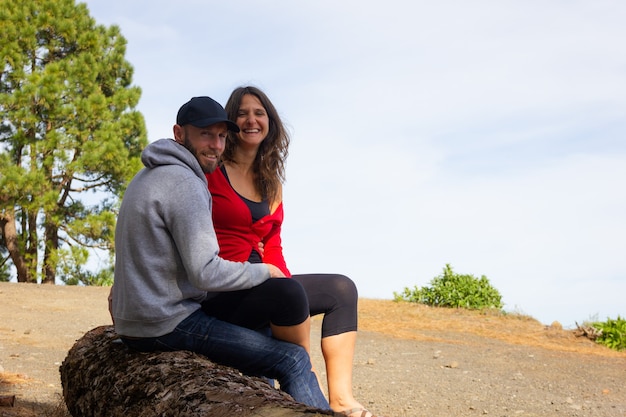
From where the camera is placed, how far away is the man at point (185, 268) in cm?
303

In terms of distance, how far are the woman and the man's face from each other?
54 centimetres

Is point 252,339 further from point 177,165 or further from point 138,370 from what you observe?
point 177,165

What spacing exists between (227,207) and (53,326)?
7.12 m

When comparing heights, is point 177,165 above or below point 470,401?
above

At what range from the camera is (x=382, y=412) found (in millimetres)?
6285

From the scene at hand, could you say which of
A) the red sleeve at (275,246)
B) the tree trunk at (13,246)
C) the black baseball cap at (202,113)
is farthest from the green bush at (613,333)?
the tree trunk at (13,246)

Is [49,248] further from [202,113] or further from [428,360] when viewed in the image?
[202,113]

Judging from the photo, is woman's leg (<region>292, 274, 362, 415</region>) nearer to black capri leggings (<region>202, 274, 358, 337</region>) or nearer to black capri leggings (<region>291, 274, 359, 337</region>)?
black capri leggings (<region>291, 274, 359, 337</region>)

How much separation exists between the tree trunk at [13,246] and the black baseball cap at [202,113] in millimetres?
16023

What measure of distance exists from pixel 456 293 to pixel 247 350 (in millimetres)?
11372

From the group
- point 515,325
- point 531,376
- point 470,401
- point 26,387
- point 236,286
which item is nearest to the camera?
point 236,286

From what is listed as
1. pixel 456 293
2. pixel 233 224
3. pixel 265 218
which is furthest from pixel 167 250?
pixel 456 293

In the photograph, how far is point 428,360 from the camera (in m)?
9.30

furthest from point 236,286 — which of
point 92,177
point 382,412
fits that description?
point 92,177
